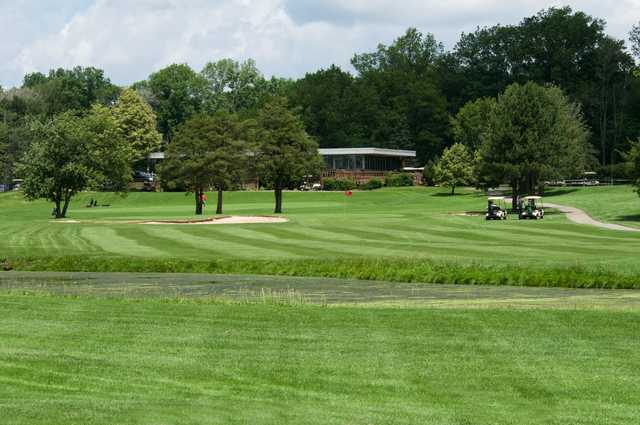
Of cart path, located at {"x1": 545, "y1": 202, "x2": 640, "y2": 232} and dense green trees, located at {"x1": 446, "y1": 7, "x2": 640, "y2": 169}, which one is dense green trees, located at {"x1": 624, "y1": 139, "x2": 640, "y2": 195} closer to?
cart path, located at {"x1": 545, "y1": 202, "x2": 640, "y2": 232}

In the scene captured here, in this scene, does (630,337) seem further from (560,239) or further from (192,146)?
(192,146)

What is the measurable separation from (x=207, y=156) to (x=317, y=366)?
242 feet

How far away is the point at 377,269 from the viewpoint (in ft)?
112

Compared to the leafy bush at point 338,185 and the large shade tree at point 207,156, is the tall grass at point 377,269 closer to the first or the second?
the large shade tree at point 207,156

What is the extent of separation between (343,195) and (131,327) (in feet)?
322

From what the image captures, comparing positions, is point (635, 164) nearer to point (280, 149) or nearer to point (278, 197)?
point (280, 149)

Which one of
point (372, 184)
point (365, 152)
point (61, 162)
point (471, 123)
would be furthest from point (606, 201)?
point (365, 152)

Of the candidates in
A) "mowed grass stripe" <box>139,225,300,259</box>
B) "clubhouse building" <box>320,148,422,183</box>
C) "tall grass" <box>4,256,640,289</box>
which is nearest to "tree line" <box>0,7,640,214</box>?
"clubhouse building" <box>320,148,422,183</box>

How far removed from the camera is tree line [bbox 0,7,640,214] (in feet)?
286

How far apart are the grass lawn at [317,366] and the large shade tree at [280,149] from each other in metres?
67.2

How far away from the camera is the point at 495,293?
1079 inches

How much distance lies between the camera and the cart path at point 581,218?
59.3 m

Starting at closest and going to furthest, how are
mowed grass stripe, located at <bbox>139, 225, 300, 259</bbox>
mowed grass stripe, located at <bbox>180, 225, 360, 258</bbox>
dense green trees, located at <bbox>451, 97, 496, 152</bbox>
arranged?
mowed grass stripe, located at <bbox>139, 225, 300, 259</bbox> < mowed grass stripe, located at <bbox>180, 225, 360, 258</bbox> < dense green trees, located at <bbox>451, 97, 496, 152</bbox>

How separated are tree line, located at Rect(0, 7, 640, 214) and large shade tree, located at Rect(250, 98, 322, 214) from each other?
126 mm
